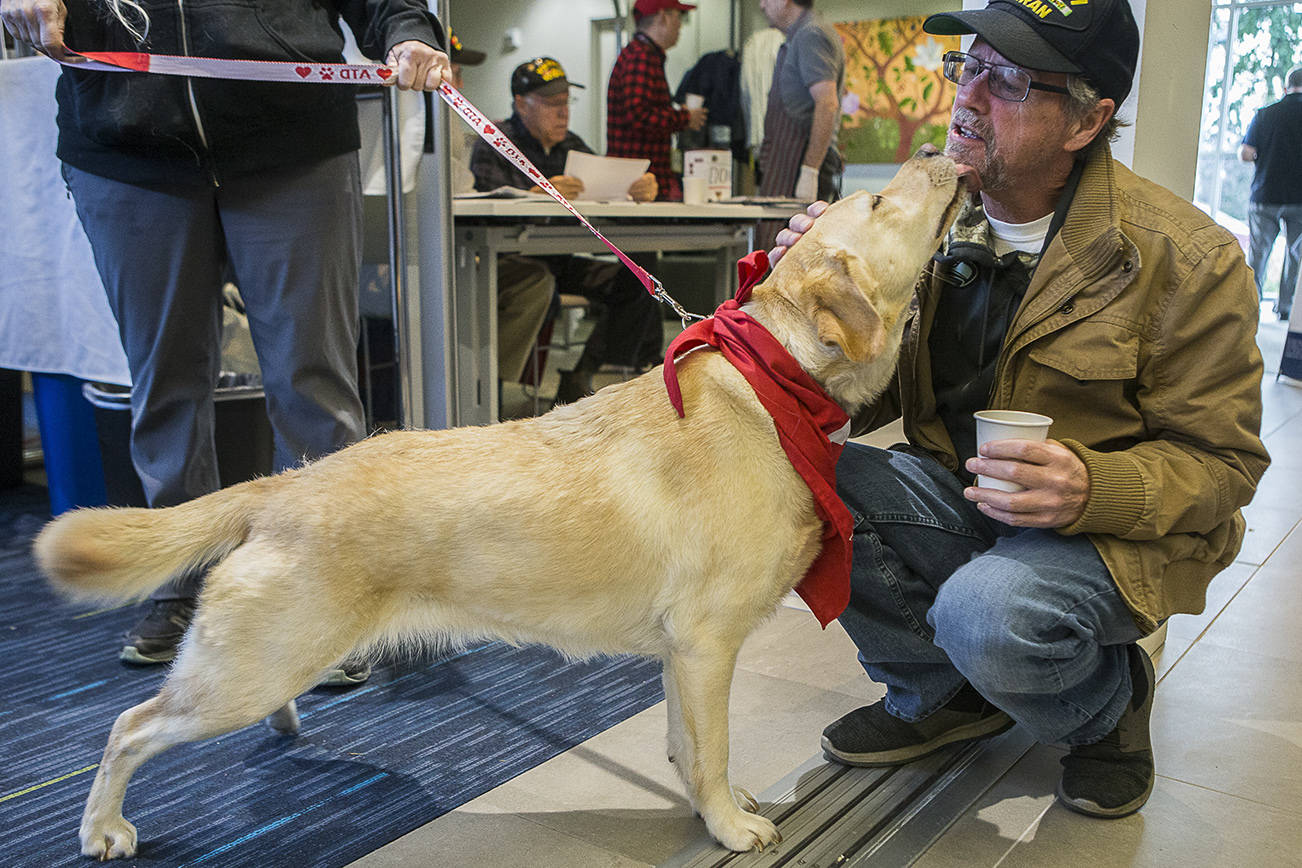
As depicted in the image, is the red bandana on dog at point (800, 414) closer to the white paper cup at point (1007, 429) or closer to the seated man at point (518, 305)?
the white paper cup at point (1007, 429)

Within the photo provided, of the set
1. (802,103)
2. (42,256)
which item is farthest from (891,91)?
(42,256)

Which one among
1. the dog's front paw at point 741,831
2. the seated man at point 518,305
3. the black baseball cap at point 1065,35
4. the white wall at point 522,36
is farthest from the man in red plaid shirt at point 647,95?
the dog's front paw at point 741,831

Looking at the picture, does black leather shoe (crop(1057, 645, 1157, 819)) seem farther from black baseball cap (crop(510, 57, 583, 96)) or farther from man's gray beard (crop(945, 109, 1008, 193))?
black baseball cap (crop(510, 57, 583, 96))

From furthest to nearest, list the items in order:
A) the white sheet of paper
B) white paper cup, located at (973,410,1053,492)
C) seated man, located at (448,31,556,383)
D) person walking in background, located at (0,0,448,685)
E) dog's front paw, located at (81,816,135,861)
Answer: seated man, located at (448,31,556,383) → the white sheet of paper → person walking in background, located at (0,0,448,685) → dog's front paw, located at (81,816,135,861) → white paper cup, located at (973,410,1053,492)

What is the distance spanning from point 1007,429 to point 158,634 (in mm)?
2074

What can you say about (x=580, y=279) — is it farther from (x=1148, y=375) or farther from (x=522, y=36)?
(x=522, y=36)

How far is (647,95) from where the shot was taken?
6191 millimetres

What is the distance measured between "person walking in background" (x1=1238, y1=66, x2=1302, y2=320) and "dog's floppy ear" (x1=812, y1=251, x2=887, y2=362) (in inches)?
279

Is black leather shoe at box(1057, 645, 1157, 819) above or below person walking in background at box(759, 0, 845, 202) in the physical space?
below

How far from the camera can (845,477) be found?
202 cm

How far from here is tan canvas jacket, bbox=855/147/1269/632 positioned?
1685 mm

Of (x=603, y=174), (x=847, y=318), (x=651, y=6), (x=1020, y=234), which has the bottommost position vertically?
(x=847, y=318)

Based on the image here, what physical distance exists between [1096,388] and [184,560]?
1617 mm

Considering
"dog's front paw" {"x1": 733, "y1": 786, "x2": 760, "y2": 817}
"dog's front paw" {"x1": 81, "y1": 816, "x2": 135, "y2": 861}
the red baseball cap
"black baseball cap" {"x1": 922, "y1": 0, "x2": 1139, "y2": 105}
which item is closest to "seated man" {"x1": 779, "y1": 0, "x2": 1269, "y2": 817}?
"black baseball cap" {"x1": 922, "y1": 0, "x2": 1139, "y2": 105}
